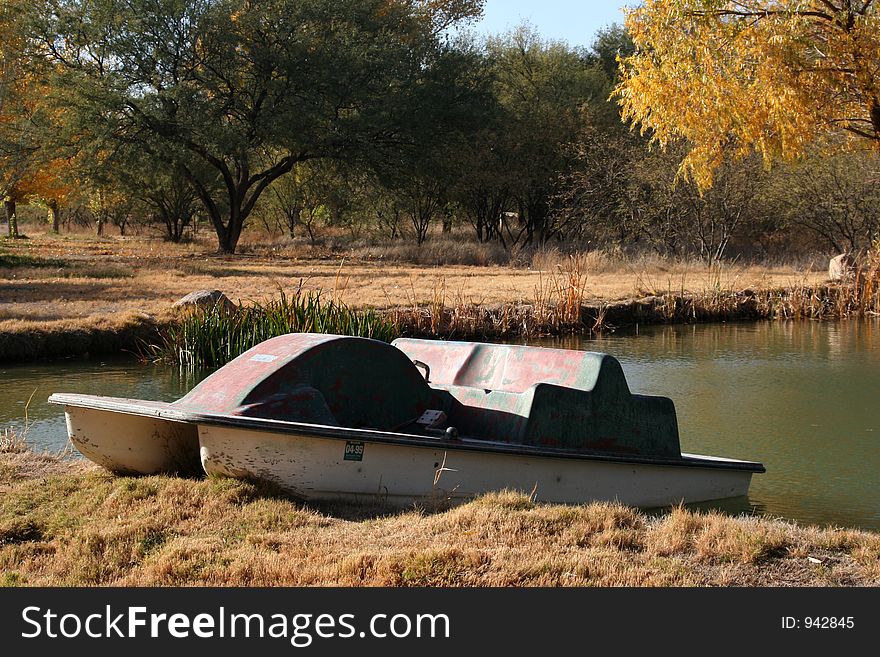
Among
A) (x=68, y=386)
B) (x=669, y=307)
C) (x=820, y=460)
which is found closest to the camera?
(x=820, y=460)

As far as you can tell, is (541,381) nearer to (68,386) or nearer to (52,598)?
(52,598)

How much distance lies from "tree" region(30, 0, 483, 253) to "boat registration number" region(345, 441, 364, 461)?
926 inches

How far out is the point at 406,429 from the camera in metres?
6.61

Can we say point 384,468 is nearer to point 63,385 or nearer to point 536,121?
point 63,385

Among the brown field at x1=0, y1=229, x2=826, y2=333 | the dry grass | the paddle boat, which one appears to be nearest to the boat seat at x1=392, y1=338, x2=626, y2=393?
the paddle boat

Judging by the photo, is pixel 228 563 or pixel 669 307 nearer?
pixel 228 563

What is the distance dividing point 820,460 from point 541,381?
125 inches

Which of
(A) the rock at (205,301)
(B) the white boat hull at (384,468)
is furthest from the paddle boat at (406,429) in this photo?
(A) the rock at (205,301)

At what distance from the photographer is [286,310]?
1188 centimetres

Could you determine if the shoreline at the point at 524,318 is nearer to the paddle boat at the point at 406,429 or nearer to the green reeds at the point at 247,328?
the green reeds at the point at 247,328

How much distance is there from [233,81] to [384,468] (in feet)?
86.9

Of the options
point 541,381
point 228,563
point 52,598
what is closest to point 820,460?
point 541,381

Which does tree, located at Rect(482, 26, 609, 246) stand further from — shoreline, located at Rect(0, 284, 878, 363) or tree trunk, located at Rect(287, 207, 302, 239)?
shoreline, located at Rect(0, 284, 878, 363)

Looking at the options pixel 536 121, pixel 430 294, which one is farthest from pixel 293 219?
pixel 430 294
